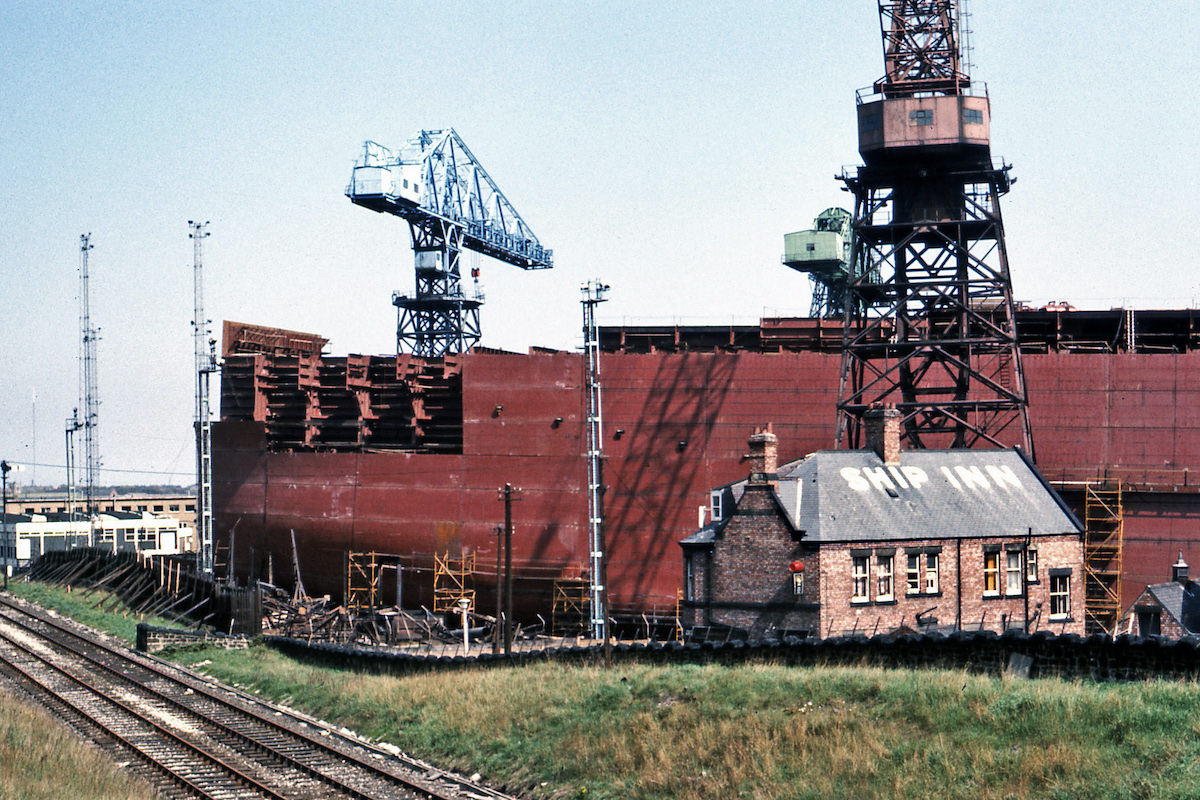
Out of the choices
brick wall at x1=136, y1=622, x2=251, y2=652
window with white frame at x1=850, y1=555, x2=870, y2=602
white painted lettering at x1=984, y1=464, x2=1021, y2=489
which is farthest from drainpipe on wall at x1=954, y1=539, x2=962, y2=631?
brick wall at x1=136, y1=622, x2=251, y2=652

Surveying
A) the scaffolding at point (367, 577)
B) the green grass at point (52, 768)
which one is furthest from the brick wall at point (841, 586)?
the scaffolding at point (367, 577)

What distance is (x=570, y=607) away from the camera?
53.9 meters

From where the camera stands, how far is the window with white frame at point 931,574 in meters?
35.6

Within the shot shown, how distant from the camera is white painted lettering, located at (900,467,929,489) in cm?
3759

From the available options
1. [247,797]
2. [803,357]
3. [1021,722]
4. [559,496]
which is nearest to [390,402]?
[559,496]

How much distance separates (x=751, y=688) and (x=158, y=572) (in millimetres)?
41725

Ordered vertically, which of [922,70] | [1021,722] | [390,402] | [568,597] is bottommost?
[568,597]

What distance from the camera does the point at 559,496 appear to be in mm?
54938

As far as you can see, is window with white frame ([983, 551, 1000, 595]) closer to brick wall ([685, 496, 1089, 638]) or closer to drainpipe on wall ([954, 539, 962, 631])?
brick wall ([685, 496, 1089, 638])

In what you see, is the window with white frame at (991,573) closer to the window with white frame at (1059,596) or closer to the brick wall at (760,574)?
the window with white frame at (1059,596)

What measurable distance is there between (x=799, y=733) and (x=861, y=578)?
14.0m

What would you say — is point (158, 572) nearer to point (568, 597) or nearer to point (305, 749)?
point (568, 597)

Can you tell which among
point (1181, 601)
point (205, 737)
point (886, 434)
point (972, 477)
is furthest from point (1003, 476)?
point (205, 737)

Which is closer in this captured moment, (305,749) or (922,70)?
(305,749)
